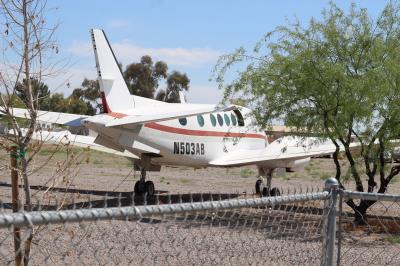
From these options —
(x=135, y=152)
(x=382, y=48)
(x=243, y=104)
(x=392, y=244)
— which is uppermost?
(x=382, y=48)

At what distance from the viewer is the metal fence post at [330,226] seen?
4.79 m

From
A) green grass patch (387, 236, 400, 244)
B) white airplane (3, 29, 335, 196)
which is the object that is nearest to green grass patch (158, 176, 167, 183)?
white airplane (3, 29, 335, 196)

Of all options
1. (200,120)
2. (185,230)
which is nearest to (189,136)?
(200,120)

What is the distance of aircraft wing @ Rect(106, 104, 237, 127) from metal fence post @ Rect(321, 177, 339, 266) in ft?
32.2

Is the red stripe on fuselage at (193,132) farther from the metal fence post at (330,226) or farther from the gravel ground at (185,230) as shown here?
the metal fence post at (330,226)

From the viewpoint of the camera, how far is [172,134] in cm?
1889

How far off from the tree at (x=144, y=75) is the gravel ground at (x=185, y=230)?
5179cm

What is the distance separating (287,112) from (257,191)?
7.50 metres

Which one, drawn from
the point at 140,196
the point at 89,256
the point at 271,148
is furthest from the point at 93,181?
the point at 89,256

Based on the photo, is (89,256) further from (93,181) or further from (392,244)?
(93,181)

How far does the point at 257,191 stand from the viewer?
21.9 m

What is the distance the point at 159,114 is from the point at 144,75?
71.2 meters

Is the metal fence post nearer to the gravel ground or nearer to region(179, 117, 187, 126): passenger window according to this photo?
the gravel ground

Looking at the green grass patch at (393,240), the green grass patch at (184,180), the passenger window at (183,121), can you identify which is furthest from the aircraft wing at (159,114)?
the green grass patch at (184,180)
